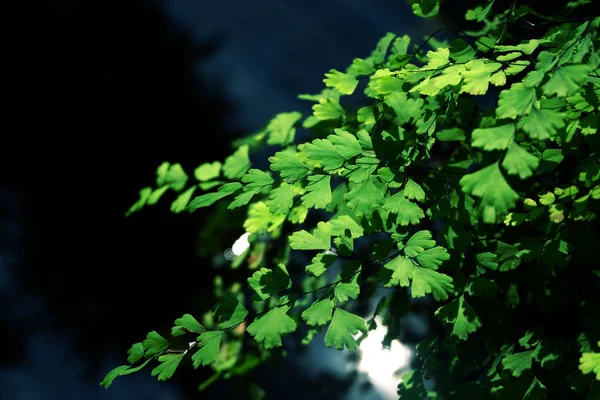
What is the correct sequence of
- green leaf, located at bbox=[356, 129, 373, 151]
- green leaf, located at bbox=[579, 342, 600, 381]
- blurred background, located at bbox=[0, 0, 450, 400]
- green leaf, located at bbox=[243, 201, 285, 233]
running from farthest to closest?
blurred background, located at bbox=[0, 0, 450, 400], green leaf, located at bbox=[243, 201, 285, 233], green leaf, located at bbox=[356, 129, 373, 151], green leaf, located at bbox=[579, 342, 600, 381]

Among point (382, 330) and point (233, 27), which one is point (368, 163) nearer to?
point (382, 330)

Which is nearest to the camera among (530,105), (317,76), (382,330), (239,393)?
(530,105)

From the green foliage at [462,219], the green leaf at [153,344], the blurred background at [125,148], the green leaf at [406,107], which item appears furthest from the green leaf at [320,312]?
the blurred background at [125,148]

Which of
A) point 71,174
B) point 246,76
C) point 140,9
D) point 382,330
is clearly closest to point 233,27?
point 246,76

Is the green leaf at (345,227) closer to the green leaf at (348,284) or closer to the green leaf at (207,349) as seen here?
the green leaf at (348,284)

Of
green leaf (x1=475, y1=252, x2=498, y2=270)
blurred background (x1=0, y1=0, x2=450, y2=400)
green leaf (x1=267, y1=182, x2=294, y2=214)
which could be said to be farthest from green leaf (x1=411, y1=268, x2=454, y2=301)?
blurred background (x1=0, y1=0, x2=450, y2=400)

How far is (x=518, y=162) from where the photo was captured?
0.53 m

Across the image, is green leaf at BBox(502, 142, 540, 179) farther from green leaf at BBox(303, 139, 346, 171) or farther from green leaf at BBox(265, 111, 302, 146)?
green leaf at BBox(265, 111, 302, 146)

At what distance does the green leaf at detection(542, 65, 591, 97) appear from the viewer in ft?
1.72

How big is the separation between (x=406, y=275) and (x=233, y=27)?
142 cm

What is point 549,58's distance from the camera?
1.98ft

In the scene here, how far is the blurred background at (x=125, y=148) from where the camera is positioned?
171 cm

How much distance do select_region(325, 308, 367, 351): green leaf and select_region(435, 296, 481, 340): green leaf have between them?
0.40ft

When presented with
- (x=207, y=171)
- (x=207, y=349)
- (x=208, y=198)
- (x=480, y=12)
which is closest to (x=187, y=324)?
(x=207, y=349)
